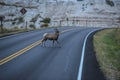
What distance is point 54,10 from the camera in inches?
2598

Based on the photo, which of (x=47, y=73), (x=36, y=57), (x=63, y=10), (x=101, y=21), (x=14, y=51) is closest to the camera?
(x=47, y=73)

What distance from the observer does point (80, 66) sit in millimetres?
13328

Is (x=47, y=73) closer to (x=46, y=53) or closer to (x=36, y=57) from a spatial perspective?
(x=36, y=57)

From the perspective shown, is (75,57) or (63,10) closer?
(75,57)

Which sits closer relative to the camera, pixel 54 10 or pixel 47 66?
pixel 47 66

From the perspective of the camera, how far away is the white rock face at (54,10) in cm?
6071

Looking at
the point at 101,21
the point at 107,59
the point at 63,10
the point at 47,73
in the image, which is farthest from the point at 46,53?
the point at 63,10

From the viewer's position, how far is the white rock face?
60709mm

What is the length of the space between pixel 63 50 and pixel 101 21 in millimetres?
44013

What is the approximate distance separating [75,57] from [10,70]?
4939 mm

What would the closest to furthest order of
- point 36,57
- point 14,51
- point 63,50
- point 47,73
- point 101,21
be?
point 47,73 → point 36,57 → point 14,51 → point 63,50 → point 101,21

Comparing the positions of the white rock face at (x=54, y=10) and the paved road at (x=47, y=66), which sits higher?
→ the white rock face at (x=54, y=10)

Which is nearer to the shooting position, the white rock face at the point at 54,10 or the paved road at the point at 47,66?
the paved road at the point at 47,66

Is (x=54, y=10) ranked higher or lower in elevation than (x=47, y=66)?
higher
